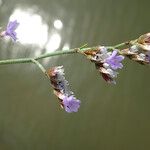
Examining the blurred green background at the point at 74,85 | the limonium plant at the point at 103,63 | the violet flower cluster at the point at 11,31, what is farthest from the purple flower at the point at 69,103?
the blurred green background at the point at 74,85

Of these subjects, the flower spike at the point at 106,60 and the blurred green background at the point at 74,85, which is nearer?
the flower spike at the point at 106,60

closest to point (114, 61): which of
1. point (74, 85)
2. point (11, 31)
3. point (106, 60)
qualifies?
point (106, 60)

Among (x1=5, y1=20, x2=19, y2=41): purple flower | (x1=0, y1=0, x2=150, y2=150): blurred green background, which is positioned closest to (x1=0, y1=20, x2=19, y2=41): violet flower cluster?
(x1=5, y1=20, x2=19, y2=41): purple flower

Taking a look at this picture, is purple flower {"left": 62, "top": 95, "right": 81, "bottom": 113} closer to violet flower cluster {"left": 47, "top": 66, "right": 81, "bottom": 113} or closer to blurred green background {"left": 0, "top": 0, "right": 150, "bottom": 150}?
violet flower cluster {"left": 47, "top": 66, "right": 81, "bottom": 113}

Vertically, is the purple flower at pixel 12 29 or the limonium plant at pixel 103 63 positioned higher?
the purple flower at pixel 12 29

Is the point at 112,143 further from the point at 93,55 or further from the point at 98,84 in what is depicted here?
the point at 93,55

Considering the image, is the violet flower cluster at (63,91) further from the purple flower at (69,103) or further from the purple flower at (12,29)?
the purple flower at (12,29)

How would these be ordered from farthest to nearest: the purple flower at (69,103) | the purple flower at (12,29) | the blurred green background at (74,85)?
the blurred green background at (74,85)
the purple flower at (12,29)
the purple flower at (69,103)
